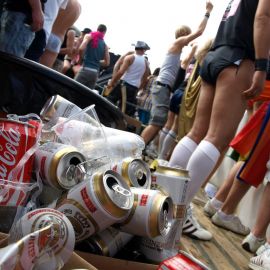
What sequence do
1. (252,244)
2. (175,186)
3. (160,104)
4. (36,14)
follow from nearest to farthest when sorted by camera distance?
(175,186) → (36,14) → (252,244) → (160,104)

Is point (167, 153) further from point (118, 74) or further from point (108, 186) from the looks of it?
point (108, 186)

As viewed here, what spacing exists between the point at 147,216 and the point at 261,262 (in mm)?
931

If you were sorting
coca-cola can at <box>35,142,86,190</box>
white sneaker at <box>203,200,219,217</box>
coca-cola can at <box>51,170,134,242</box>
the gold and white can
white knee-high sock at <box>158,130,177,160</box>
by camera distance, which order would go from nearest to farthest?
coca-cola can at <box>51,170,134,242</box> → coca-cola can at <box>35,142,86,190</box> → the gold and white can → white sneaker at <box>203,200,219,217</box> → white knee-high sock at <box>158,130,177,160</box>

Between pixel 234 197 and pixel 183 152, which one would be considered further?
pixel 234 197

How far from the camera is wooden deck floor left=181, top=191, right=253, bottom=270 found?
1347 mm

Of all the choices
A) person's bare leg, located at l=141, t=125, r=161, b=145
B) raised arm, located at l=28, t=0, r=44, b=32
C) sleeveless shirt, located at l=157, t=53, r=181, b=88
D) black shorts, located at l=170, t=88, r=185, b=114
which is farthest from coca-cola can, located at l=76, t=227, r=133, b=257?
person's bare leg, located at l=141, t=125, r=161, b=145

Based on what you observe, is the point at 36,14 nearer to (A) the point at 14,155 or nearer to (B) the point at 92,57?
(A) the point at 14,155

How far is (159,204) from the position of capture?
0.62 m

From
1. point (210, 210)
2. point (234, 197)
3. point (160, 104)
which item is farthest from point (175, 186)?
point (160, 104)

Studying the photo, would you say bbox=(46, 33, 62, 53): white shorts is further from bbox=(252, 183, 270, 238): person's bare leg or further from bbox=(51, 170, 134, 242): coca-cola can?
bbox=(51, 170, 134, 242): coca-cola can

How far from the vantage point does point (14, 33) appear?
4.17 ft

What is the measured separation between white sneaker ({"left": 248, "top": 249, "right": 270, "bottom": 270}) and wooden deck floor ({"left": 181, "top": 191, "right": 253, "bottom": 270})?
0.03m

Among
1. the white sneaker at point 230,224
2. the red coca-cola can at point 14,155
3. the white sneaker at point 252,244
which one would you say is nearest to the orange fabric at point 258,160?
the white sneaker at point 230,224

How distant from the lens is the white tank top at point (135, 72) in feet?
14.4
